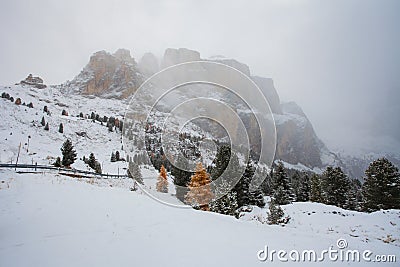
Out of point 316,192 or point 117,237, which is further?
point 316,192

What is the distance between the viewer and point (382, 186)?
1040 inches

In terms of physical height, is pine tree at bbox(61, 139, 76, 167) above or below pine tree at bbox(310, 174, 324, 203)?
above

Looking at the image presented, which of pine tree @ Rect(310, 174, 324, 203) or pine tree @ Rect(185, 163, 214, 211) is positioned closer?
pine tree @ Rect(185, 163, 214, 211)

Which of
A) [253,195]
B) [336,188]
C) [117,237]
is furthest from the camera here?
[336,188]

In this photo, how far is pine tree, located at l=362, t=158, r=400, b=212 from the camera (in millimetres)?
25750

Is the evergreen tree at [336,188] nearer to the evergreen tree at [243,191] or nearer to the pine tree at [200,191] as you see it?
the evergreen tree at [243,191]

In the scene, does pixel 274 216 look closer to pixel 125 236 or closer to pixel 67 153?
pixel 125 236

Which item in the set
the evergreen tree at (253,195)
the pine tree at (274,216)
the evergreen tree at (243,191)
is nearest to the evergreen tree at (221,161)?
the evergreen tree at (243,191)

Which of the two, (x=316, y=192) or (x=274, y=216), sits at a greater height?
(x=274, y=216)

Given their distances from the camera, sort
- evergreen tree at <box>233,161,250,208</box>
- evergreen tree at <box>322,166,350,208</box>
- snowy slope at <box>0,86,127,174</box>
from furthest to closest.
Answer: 1. snowy slope at <box>0,86,127,174</box>
2. evergreen tree at <box>322,166,350,208</box>
3. evergreen tree at <box>233,161,250,208</box>

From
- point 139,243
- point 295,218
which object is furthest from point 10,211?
point 295,218

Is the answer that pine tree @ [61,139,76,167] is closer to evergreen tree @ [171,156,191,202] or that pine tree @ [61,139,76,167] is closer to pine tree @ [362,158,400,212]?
evergreen tree @ [171,156,191,202]

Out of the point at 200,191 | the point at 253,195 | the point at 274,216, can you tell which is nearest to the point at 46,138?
the point at 200,191

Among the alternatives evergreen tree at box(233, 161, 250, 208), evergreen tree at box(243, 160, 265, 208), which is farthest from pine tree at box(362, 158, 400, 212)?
evergreen tree at box(233, 161, 250, 208)
